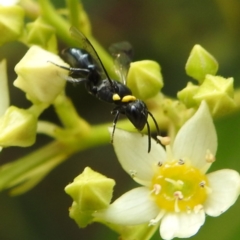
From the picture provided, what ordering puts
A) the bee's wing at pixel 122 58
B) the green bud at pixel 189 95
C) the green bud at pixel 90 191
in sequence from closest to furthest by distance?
the green bud at pixel 90 191
the green bud at pixel 189 95
the bee's wing at pixel 122 58

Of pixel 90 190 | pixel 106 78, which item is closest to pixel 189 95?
pixel 106 78

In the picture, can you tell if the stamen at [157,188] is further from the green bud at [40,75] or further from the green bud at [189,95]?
the green bud at [40,75]

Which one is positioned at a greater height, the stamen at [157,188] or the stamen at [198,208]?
the stamen at [157,188]

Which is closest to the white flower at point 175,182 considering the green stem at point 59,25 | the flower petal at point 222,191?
the flower petal at point 222,191

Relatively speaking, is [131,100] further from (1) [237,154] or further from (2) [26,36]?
(1) [237,154]

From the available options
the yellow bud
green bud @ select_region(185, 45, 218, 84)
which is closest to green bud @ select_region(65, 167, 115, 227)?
the yellow bud

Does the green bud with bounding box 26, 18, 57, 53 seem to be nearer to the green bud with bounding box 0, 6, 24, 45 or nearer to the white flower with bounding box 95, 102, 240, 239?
the green bud with bounding box 0, 6, 24, 45

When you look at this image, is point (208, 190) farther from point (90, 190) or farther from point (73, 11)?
point (73, 11)
